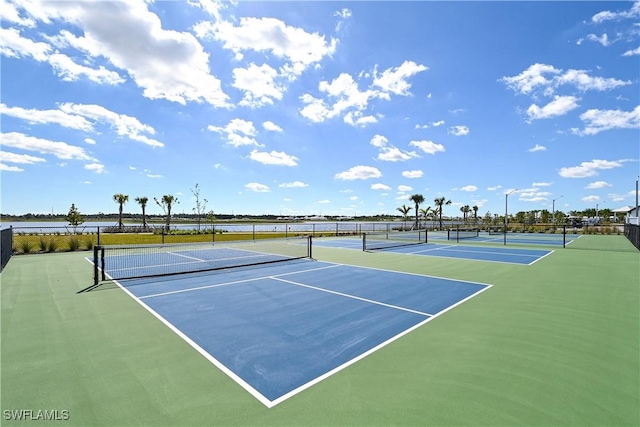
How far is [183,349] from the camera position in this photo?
480 centimetres

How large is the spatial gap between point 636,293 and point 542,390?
7.97m

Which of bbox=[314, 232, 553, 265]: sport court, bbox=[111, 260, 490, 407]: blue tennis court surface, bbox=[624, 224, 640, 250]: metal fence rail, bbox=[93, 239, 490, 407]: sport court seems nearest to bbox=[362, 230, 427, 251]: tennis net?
bbox=[314, 232, 553, 265]: sport court

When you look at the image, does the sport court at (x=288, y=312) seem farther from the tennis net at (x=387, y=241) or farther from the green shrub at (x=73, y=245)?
the green shrub at (x=73, y=245)

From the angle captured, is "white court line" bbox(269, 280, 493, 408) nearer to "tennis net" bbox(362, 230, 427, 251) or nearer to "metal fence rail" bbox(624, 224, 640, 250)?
"tennis net" bbox(362, 230, 427, 251)

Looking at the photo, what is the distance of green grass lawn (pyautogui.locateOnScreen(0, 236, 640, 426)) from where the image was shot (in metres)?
3.22

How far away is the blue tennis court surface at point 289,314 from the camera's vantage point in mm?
4273

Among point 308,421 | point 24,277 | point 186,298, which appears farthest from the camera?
point 24,277

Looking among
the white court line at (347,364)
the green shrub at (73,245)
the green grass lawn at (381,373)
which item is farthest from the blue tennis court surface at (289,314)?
the green shrub at (73,245)

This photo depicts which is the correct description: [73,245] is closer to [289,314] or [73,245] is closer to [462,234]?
[289,314]

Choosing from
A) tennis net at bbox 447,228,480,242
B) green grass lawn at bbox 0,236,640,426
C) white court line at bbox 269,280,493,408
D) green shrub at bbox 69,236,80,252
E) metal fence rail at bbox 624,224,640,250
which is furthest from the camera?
tennis net at bbox 447,228,480,242

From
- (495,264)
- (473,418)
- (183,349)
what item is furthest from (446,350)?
(495,264)

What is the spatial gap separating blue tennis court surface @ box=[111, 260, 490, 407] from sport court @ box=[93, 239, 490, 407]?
16mm

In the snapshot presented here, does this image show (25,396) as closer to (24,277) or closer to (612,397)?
(612,397)

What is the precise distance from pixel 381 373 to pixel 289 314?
2910 millimetres
